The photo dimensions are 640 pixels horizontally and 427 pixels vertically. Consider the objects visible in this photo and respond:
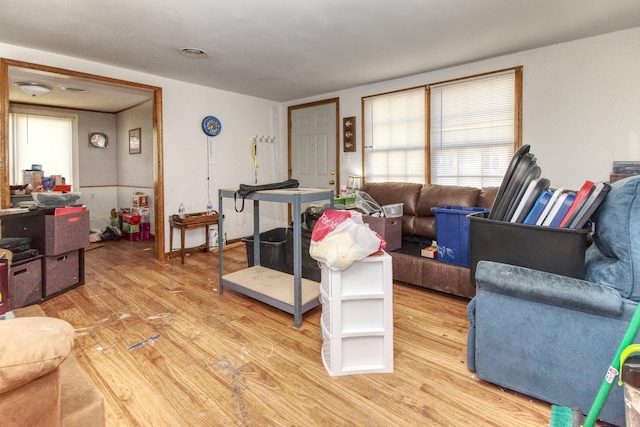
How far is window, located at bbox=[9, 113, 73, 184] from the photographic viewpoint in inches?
217

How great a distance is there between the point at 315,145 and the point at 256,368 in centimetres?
393

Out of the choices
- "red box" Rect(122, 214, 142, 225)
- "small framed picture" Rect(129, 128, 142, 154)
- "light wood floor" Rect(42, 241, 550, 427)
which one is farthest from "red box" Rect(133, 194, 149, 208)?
"light wood floor" Rect(42, 241, 550, 427)

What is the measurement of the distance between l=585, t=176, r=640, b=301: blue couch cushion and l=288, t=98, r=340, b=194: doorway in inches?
145

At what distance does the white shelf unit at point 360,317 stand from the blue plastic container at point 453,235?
4.31 feet

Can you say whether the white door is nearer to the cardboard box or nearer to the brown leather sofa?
the brown leather sofa

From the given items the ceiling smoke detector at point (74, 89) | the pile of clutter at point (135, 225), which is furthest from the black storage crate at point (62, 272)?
the ceiling smoke detector at point (74, 89)

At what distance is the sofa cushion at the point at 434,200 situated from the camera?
131 inches

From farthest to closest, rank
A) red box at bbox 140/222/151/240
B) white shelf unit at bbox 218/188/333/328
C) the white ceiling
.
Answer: red box at bbox 140/222/151/240 → the white ceiling → white shelf unit at bbox 218/188/333/328

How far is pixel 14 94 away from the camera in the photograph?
505 cm

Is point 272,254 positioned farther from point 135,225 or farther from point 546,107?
point 135,225

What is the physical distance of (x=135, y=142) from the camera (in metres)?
5.88

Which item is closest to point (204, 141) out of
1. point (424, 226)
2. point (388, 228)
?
point (388, 228)

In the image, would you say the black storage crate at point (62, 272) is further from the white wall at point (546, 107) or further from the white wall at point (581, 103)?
the white wall at point (581, 103)

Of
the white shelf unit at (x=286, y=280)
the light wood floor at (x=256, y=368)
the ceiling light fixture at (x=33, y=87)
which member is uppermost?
the ceiling light fixture at (x=33, y=87)
